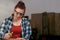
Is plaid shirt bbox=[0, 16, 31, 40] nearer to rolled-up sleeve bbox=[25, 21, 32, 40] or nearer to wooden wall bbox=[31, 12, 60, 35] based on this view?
rolled-up sleeve bbox=[25, 21, 32, 40]

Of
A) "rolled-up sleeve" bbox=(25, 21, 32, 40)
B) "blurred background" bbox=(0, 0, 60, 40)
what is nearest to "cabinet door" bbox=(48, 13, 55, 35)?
"blurred background" bbox=(0, 0, 60, 40)

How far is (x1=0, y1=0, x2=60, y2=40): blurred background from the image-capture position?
1.70m

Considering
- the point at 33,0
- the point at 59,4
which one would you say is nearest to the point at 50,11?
the point at 59,4

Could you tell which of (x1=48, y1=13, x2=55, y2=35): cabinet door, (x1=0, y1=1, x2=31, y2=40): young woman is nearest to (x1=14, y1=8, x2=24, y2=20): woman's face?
(x1=0, y1=1, x2=31, y2=40): young woman

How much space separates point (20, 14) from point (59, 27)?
503 millimetres

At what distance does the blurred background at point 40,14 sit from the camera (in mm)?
1701

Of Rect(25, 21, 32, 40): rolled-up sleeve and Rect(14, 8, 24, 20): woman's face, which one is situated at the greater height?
Rect(14, 8, 24, 20): woman's face

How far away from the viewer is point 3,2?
1853mm

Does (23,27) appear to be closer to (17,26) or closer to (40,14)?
(17,26)

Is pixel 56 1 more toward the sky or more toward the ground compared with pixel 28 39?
more toward the sky

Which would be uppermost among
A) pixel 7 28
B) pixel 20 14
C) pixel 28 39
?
pixel 20 14

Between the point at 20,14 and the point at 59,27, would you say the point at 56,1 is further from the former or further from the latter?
the point at 20,14

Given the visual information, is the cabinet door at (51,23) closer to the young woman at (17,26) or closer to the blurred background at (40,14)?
the blurred background at (40,14)

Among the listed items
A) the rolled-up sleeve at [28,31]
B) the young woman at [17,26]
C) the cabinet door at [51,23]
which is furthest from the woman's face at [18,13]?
the cabinet door at [51,23]
